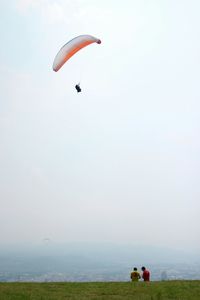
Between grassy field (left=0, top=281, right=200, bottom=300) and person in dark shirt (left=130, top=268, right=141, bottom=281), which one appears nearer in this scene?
grassy field (left=0, top=281, right=200, bottom=300)

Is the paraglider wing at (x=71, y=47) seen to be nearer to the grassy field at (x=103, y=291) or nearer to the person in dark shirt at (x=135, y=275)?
the person in dark shirt at (x=135, y=275)

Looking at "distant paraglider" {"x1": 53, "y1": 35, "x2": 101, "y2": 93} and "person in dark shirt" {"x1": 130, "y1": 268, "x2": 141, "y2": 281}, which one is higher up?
"distant paraglider" {"x1": 53, "y1": 35, "x2": 101, "y2": 93}

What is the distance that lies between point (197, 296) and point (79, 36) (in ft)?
73.0

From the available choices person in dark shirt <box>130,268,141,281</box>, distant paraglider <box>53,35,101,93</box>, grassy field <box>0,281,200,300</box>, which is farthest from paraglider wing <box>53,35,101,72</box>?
grassy field <box>0,281,200,300</box>

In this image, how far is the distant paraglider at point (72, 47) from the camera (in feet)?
124

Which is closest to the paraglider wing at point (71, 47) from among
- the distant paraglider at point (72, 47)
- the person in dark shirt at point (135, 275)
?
the distant paraglider at point (72, 47)

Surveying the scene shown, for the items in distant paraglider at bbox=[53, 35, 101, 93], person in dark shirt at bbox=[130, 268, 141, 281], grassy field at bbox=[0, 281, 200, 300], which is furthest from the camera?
distant paraglider at bbox=[53, 35, 101, 93]

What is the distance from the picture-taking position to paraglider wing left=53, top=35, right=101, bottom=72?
37728 millimetres

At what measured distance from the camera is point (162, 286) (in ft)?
90.3

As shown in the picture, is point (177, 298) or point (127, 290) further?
point (127, 290)

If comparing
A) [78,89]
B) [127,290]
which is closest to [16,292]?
[127,290]

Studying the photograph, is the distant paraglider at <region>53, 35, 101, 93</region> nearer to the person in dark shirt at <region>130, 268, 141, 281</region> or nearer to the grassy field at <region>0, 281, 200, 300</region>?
the person in dark shirt at <region>130, 268, 141, 281</region>

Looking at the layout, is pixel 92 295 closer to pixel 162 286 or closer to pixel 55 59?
pixel 162 286

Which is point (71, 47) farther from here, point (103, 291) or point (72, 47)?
point (103, 291)
